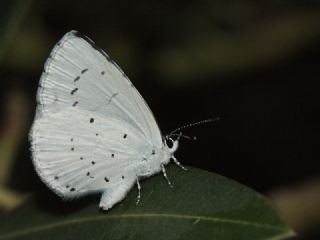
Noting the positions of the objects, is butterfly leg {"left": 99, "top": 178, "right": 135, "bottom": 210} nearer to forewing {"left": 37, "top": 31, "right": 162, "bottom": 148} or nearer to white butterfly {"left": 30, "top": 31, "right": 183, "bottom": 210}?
white butterfly {"left": 30, "top": 31, "right": 183, "bottom": 210}

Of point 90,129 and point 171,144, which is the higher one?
point 90,129

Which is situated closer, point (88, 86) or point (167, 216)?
point (167, 216)

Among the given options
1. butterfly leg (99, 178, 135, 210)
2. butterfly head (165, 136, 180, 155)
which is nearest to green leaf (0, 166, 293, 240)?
butterfly leg (99, 178, 135, 210)

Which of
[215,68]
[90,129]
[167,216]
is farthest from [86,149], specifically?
[215,68]

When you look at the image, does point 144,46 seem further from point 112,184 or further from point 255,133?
point 112,184

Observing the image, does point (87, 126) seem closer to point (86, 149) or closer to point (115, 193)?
point (86, 149)

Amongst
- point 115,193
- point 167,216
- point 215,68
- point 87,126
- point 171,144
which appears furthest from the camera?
point 215,68

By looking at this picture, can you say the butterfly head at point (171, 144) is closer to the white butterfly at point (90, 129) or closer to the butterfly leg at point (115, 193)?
the white butterfly at point (90, 129)
